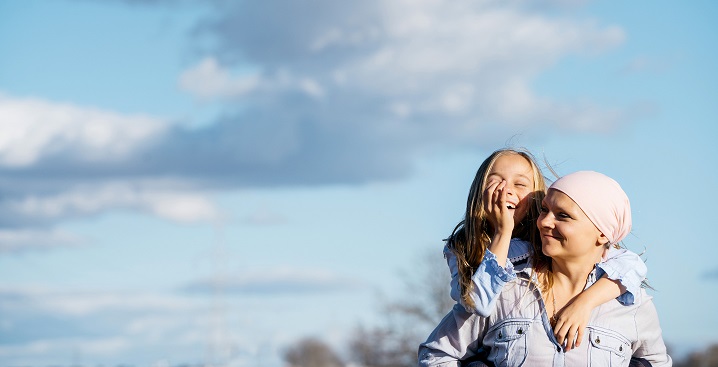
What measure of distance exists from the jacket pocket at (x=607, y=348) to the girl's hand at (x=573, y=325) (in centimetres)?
8

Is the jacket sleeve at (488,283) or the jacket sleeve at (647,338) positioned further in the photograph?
the jacket sleeve at (647,338)

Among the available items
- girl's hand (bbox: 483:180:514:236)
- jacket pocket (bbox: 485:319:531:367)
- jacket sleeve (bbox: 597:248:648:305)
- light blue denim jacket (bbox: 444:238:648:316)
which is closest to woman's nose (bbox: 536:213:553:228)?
girl's hand (bbox: 483:180:514:236)

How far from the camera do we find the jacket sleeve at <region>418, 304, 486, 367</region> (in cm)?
562

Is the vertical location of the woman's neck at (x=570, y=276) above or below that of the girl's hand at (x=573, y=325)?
above

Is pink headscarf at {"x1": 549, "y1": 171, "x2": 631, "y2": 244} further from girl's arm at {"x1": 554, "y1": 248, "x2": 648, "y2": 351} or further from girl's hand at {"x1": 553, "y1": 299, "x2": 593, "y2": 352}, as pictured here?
girl's hand at {"x1": 553, "y1": 299, "x2": 593, "y2": 352}

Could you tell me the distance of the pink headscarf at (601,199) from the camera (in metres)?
5.49

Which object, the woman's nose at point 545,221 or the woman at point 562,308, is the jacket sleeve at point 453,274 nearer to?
the woman at point 562,308

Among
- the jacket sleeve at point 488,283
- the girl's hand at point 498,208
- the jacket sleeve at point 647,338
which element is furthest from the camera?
the jacket sleeve at point 647,338

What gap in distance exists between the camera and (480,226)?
5793 millimetres

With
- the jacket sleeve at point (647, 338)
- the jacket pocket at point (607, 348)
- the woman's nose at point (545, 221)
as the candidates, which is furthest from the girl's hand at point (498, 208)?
the jacket sleeve at point (647, 338)

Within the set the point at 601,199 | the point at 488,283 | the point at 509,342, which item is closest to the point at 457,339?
the point at 509,342

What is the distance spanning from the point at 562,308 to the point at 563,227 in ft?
1.36

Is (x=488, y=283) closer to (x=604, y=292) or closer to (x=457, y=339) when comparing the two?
(x=457, y=339)

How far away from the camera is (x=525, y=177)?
19.1 feet
